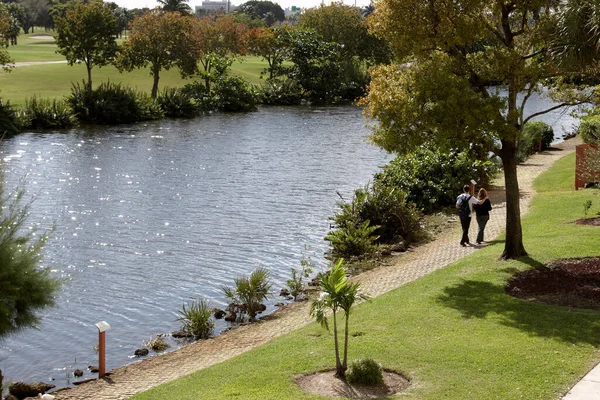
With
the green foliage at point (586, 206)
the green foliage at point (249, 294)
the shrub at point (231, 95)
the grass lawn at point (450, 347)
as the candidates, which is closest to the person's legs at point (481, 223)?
the green foliage at point (586, 206)

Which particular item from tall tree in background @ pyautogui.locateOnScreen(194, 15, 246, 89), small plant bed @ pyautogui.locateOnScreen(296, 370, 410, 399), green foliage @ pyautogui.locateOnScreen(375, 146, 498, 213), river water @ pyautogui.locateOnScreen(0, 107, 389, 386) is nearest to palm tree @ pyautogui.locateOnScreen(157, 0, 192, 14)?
tall tree in background @ pyautogui.locateOnScreen(194, 15, 246, 89)

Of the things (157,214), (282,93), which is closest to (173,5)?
(282,93)

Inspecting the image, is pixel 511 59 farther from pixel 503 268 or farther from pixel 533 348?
pixel 533 348

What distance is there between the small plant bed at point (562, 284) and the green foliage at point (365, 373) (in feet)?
19.5

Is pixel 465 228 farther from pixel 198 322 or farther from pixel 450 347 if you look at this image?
pixel 450 347

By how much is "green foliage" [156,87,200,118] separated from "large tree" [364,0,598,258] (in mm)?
48493

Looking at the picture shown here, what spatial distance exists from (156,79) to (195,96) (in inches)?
141

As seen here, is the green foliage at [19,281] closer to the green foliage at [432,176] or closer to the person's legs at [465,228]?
the person's legs at [465,228]

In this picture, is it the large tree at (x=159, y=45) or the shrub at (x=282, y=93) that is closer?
the large tree at (x=159, y=45)

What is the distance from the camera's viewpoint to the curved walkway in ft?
52.1

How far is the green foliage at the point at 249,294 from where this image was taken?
2108 cm

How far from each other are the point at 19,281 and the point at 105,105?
50.0m

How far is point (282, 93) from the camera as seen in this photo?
80625mm

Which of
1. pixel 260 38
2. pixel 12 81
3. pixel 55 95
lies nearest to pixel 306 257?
pixel 55 95
